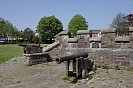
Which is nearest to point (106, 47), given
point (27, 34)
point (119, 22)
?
point (119, 22)

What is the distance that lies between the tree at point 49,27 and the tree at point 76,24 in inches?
217

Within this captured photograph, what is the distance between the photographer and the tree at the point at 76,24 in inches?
1873

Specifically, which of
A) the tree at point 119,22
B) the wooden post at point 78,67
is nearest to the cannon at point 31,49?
the wooden post at point 78,67

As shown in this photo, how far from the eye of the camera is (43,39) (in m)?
43.4

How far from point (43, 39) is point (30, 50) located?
35.2 m

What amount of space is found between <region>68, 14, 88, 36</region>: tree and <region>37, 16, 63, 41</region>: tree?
551 cm

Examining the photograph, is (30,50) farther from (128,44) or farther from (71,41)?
(128,44)

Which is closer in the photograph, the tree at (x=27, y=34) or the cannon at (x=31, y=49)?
the cannon at (x=31, y=49)

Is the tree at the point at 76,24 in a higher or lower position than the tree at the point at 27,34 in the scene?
higher

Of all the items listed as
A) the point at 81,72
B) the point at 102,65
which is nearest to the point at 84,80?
the point at 81,72

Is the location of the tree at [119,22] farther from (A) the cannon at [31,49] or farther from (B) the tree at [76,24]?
(A) the cannon at [31,49]

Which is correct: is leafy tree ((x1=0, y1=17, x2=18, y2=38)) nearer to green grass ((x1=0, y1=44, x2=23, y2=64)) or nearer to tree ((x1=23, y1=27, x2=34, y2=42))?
tree ((x1=23, y1=27, x2=34, y2=42))

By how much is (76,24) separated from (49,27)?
1101cm

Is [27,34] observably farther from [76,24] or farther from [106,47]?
[106,47]
